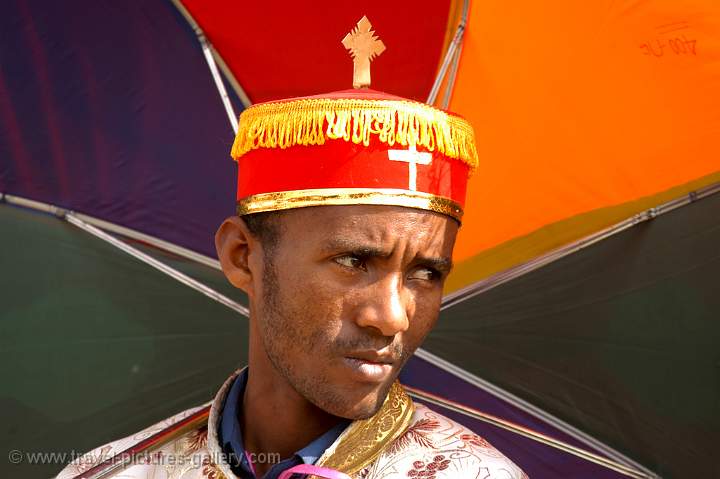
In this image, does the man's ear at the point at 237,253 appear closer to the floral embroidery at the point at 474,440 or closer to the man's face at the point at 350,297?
the man's face at the point at 350,297

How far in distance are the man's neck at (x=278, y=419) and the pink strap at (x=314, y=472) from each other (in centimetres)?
17

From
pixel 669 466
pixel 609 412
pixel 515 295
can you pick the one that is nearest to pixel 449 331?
pixel 515 295

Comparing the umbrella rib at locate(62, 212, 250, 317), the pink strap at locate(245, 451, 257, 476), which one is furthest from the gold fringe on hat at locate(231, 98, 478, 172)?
the umbrella rib at locate(62, 212, 250, 317)

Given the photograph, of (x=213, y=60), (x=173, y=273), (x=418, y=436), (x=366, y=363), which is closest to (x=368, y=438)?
(x=418, y=436)

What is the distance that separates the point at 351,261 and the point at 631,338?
45.1 inches

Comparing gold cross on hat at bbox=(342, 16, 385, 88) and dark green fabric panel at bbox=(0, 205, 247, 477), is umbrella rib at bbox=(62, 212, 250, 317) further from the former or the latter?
gold cross on hat at bbox=(342, 16, 385, 88)

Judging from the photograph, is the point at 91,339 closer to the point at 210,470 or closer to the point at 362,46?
the point at 210,470

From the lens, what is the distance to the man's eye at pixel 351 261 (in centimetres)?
240

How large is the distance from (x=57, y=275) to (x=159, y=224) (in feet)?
1.31

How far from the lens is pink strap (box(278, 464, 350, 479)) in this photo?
8.04ft

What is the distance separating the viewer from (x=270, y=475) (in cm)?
258

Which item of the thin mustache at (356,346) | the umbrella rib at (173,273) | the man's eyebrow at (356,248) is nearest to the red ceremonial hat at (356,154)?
the man's eyebrow at (356,248)

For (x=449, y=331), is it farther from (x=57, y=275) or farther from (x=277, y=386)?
(x=57, y=275)

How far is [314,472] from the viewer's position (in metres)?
2.47
